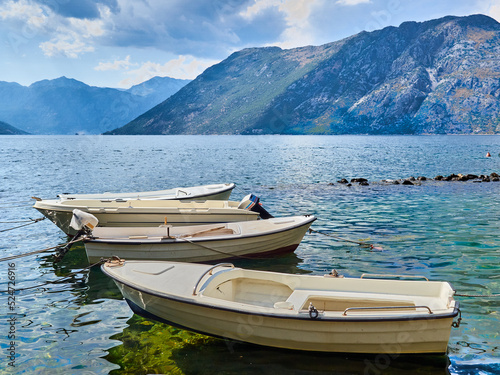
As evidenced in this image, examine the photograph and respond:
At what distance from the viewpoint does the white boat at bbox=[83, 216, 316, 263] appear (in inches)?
562

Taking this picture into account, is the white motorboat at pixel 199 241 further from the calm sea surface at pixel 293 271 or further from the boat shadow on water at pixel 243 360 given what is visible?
the boat shadow on water at pixel 243 360

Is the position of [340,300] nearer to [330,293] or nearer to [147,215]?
[330,293]

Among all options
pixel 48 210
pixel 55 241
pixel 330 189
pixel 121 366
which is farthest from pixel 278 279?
pixel 330 189

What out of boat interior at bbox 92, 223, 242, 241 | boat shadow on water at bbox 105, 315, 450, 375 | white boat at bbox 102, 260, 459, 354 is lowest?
boat shadow on water at bbox 105, 315, 450, 375

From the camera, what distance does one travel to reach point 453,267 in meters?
14.8

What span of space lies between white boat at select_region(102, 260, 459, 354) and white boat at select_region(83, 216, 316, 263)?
3.14 metres

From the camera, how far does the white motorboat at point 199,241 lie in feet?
46.9

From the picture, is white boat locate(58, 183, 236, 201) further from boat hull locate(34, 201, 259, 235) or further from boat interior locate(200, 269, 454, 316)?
boat interior locate(200, 269, 454, 316)

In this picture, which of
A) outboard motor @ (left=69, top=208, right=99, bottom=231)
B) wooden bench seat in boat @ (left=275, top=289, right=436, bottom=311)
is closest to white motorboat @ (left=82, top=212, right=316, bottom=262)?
outboard motor @ (left=69, top=208, right=99, bottom=231)

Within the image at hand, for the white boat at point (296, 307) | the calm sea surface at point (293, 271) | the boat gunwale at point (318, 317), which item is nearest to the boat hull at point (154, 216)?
the calm sea surface at point (293, 271)

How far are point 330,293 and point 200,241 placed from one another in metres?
6.22

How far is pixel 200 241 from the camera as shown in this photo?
14.5m

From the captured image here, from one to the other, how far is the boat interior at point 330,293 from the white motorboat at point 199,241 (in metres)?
4.49

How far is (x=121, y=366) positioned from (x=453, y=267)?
39.0 feet
